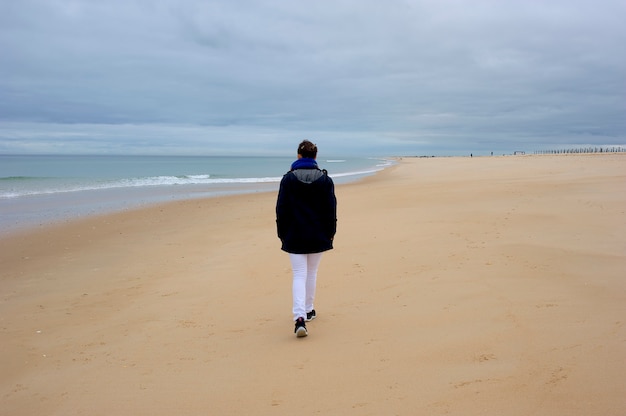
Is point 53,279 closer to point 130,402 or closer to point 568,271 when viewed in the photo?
point 130,402

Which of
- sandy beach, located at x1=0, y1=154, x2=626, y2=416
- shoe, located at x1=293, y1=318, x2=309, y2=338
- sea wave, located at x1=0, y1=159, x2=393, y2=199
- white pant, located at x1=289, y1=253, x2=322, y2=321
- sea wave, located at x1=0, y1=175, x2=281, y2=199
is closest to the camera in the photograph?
sandy beach, located at x1=0, y1=154, x2=626, y2=416

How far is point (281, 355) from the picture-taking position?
438cm

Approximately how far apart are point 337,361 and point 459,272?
3.08m

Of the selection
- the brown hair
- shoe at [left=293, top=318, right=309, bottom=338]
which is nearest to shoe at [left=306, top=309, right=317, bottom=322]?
shoe at [left=293, top=318, right=309, bottom=338]

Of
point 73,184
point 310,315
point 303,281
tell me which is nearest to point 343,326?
point 310,315

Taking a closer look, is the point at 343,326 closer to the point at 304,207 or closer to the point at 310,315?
the point at 310,315

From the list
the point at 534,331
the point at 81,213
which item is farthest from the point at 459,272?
the point at 81,213

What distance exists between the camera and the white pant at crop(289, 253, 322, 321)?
15.9 ft

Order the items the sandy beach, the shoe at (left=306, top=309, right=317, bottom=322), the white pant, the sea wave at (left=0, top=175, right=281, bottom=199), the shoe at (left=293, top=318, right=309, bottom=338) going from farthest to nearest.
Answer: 1. the sea wave at (left=0, top=175, right=281, bottom=199)
2. the shoe at (left=306, top=309, right=317, bottom=322)
3. the white pant
4. the shoe at (left=293, top=318, right=309, bottom=338)
5. the sandy beach

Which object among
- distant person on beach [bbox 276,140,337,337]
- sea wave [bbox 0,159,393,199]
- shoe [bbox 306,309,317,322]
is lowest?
sea wave [bbox 0,159,393,199]

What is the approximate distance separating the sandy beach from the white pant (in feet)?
0.94

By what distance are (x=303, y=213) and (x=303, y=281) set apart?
0.73 meters

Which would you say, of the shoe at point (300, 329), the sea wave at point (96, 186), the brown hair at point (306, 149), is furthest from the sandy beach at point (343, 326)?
the sea wave at point (96, 186)

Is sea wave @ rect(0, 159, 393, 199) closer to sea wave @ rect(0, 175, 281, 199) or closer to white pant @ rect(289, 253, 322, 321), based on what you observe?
sea wave @ rect(0, 175, 281, 199)
